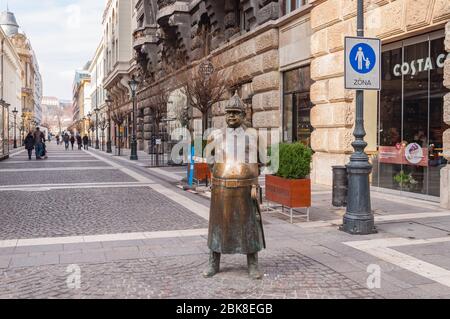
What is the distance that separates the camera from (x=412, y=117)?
12.0 m

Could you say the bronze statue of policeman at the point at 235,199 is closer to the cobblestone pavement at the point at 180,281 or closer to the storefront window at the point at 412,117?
the cobblestone pavement at the point at 180,281

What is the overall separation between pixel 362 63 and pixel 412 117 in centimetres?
459

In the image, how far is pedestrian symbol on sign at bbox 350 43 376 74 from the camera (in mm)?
7938

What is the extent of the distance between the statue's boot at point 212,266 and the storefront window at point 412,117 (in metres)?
7.07

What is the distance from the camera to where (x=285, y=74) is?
1780cm

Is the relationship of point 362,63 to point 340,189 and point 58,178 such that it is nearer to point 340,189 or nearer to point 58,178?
point 340,189

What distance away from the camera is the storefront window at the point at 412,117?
11.1 metres

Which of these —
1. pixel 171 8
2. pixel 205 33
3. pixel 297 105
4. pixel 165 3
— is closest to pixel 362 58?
pixel 297 105

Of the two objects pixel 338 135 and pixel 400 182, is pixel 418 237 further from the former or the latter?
pixel 338 135

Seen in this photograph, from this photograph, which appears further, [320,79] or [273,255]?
[320,79]

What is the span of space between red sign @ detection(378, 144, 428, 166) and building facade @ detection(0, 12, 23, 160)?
23383 mm

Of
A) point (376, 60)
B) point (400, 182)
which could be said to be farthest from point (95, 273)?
point (400, 182)
